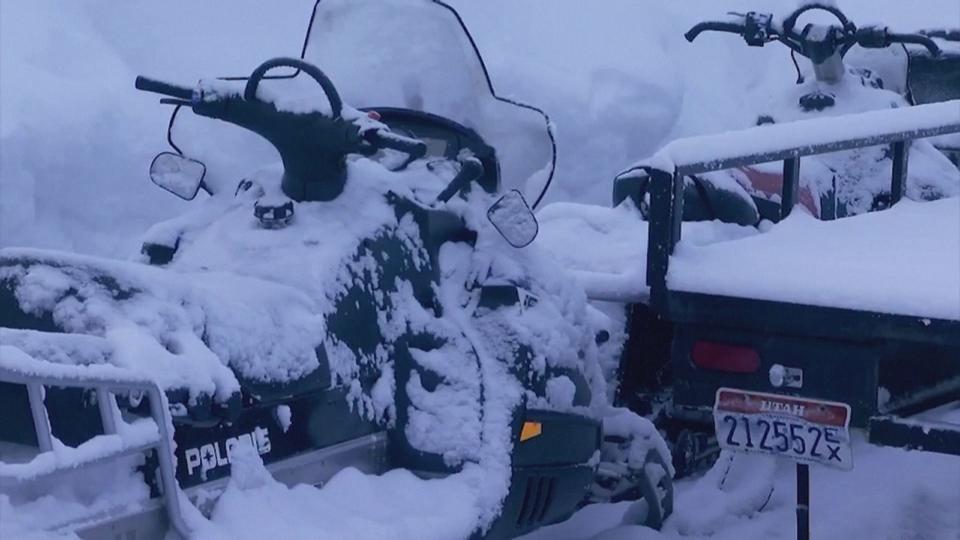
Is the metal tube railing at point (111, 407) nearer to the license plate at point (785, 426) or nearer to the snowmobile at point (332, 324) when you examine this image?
the snowmobile at point (332, 324)

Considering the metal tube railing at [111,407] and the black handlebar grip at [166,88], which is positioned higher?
the black handlebar grip at [166,88]

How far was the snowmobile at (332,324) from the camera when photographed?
264cm

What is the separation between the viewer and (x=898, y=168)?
4.38m

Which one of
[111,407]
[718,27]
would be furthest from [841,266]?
[718,27]

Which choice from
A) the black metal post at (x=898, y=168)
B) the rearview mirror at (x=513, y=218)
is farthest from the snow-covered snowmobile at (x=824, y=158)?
the rearview mirror at (x=513, y=218)

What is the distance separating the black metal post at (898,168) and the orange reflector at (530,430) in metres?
1.47

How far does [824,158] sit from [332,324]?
11.3 ft

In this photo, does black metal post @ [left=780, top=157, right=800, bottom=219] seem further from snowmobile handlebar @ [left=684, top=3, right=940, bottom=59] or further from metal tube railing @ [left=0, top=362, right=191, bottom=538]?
snowmobile handlebar @ [left=684, top=3, right=940, bottom=59]

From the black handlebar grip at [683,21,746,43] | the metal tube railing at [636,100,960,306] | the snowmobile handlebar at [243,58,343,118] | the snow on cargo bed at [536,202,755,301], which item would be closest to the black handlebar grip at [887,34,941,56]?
the black handlebar grip at [683,21,746,43]

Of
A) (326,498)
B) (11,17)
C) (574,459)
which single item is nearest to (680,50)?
(11,17)

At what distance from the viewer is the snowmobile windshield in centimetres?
414

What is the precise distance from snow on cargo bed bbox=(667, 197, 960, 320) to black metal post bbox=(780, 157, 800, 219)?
4 cm

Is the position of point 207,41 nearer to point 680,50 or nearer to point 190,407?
point 680,50

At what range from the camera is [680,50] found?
12.4 meters
